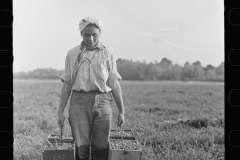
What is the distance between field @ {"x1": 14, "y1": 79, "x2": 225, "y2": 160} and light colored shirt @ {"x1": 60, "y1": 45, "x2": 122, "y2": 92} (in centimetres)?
168

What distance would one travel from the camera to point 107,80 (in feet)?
12.1

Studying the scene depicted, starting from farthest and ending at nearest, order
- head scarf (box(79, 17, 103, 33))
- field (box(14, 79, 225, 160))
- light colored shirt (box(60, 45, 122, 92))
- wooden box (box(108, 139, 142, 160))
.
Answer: field (box(14, 79, 225, 160)) → wooden box (box(108, 139, 142, 160)) → light colored shirt (box(60, 45, 122, 92)) → head scarf (box(79, 17, 103, 33))

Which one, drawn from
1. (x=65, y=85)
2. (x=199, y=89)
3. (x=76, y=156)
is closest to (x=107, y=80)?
(x=65, y=85)

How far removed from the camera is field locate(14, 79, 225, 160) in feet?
15.6

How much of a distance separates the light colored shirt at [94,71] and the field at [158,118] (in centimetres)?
168

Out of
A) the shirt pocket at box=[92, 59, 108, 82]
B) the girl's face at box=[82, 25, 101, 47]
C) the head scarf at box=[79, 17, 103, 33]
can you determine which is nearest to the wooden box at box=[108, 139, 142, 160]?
the shirt pocket at box=[92, 59, 108, 82]

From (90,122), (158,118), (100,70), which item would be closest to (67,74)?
(100,70)

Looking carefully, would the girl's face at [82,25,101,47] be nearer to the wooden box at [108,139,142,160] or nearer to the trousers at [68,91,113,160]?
the trousers at [68,91,113,160]

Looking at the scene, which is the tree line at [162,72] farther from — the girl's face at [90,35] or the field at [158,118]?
the girl's face at [90,35]

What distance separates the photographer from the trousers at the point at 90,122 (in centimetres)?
353

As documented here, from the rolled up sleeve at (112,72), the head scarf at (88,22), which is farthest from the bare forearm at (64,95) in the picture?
the head scarf at (88,22)

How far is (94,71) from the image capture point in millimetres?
3520

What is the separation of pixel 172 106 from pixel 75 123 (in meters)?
4.59
